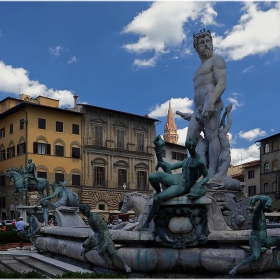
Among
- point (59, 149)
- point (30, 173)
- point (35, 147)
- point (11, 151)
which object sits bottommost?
point (30, 173)

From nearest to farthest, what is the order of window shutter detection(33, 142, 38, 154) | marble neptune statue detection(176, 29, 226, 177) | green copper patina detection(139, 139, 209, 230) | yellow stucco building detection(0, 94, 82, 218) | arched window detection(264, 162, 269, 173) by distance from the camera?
green copper patina detection(139, 139, 209, 230)
marble neptune statue detection(176, 29, 226, 177)
yellow stucco building detection(0, 94, 82, 218)
window shutter detection(33, 142, 38, 154)
arched window detection(264, 162, 269, 173)

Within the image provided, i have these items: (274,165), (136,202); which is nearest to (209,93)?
(136,202)

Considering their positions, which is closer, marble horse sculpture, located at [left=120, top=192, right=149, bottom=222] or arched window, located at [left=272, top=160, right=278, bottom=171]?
marble horse sculpture, located at [left=120, top=192, right=149, bottom=222]

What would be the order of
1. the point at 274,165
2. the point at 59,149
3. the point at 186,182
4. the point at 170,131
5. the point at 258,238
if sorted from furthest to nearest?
the point at 170,131
the point at 274,165
the point at 59,149
the point at 186,182
the point at 258,238

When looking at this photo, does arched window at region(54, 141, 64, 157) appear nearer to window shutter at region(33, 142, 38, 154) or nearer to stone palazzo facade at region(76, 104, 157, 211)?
window shutter at region(33, 142, 38, 154)

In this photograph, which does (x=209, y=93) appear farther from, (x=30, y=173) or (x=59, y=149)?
(x=59, y=149)

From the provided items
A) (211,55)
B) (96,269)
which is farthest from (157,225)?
(211,55)

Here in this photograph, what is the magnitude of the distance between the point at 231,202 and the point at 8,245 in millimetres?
8298

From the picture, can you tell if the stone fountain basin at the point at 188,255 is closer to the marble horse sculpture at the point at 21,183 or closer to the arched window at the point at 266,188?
the marble horse sculpture at the point at 21,183

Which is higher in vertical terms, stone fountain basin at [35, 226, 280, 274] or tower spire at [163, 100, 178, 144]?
tower spire at [163, 100, 178, 144]

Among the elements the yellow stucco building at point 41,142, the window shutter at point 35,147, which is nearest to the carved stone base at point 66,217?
the yellow stucco building at point 41,142

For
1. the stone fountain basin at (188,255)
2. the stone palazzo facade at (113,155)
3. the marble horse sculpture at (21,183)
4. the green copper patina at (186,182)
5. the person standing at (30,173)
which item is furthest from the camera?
the stone palazzo facade at (113,155)

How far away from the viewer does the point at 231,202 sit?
32.1 ft

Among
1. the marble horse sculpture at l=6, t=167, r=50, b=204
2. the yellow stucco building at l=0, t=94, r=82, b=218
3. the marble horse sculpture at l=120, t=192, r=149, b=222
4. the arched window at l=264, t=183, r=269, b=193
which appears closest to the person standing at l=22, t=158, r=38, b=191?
the marble horse sculpture at l=6, t=167, r=50, b=204
